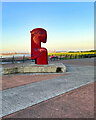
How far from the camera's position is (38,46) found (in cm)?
Result: 992

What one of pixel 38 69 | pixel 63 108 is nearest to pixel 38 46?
pixel 38 69

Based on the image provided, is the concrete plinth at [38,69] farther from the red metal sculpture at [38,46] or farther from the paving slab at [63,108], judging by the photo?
the paving slab at [63,108]

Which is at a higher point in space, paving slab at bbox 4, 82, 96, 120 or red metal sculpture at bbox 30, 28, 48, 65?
red metal sculpture at bbox 30, 28, 48, 65

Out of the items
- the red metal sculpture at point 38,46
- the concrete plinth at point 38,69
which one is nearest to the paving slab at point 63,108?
the concrete plinth at point 38,69

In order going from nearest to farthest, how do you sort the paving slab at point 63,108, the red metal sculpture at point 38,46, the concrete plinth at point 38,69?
the paving slab at point 63,108 < the concrete plinth at point 38,69 < the red metal sculpture at point 38,46

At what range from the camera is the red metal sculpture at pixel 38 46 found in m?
9.65

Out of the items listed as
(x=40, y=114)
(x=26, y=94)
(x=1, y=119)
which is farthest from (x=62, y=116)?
(x=26, y=94)

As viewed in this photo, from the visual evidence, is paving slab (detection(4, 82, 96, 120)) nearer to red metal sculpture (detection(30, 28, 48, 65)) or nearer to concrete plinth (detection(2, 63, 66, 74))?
concrete plinth (detection(2, 63, 66, 74))

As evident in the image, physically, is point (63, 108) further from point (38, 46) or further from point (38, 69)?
point (38, 46)

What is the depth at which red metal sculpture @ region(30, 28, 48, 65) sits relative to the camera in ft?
31.7

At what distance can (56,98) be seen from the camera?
148 inches

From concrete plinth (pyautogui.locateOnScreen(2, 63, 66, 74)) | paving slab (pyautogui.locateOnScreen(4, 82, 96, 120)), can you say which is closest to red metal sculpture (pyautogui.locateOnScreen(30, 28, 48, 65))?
concrete plinth (pyautogui.locateOnScreen(2, 63, 66, 74))

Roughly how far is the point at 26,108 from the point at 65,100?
1.40 m

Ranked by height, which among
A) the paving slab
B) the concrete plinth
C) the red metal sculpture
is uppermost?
the red metal sculpture
